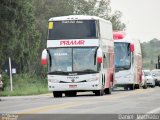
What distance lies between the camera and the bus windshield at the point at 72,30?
38688 millimetres

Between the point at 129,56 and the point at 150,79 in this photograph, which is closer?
the point at 129,56

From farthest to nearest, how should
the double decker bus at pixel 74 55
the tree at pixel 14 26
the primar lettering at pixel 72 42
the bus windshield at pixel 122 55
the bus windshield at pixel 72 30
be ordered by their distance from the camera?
the tree at pixel 14 26 < the bus windshield at pixel 122 55 < the bus windshield at pixel 72 30 < the primar lettering at pixel 72 42 < the double decker bus at pixel 74 55

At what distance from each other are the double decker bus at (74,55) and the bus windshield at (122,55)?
12.8 meters

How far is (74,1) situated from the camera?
97875 mm

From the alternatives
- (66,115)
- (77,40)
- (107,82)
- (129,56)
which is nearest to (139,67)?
(129,56)

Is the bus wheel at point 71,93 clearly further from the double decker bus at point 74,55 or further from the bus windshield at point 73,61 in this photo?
the bus windshield at point 73,61

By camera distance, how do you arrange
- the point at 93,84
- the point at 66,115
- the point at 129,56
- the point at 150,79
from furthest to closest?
the point at 150,79 < the point at 129,56 < the point at 93,84 < the point at 66,115

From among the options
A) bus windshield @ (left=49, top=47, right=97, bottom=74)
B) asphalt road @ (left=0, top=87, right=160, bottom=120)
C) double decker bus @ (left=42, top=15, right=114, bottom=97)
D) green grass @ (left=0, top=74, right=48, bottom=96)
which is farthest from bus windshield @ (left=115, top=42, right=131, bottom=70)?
asphalt road @ (left=0, top=87, right=160, bottom=120)

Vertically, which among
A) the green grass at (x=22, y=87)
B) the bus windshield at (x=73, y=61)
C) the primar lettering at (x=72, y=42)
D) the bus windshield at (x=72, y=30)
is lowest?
the green grass at (x=22, y=87)

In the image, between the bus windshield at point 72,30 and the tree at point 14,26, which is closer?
the bus windshield at point 72,30

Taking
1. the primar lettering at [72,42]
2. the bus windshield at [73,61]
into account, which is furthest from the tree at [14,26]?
the bus windshield at [73,61]

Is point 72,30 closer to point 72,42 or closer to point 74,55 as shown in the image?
point 72,42

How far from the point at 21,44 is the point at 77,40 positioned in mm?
22298

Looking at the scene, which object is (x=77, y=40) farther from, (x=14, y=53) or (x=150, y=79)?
(x=150, y=79)
